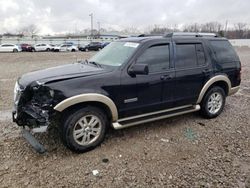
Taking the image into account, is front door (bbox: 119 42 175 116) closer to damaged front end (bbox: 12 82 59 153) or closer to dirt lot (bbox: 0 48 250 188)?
dirt lot (bbox: 0 48 250 188)

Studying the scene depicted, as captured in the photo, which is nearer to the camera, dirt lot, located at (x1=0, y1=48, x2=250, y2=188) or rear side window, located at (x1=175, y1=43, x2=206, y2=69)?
dirt lot, located at (x1=0, y1=48, x2=250, y2=188)

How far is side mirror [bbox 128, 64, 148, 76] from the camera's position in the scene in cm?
366

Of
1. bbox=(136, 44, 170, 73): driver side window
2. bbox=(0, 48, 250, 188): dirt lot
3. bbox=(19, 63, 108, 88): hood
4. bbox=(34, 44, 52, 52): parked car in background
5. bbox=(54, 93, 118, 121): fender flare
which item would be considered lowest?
bbox=(0, 48, 250, 188): dirt lot

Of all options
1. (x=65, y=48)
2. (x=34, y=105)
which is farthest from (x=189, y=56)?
(x=65, y=48)

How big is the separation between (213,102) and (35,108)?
3.66 metres

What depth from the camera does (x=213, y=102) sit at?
5.09 metres

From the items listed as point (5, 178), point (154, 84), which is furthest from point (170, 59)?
point (5, 178)

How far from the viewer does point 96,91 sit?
11.5ft

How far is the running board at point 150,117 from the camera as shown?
12.8ft

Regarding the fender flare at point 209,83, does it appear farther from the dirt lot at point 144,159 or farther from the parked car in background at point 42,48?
the parked car in background at point 42,48

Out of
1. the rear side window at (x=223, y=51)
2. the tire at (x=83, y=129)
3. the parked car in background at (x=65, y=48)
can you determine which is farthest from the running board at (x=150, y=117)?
the parked car in background at (x=65, y=48)

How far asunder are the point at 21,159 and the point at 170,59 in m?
3.00

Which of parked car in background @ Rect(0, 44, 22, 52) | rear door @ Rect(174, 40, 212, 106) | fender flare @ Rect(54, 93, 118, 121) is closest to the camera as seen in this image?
fender flare @ Rect(54, 93, 118, 121)

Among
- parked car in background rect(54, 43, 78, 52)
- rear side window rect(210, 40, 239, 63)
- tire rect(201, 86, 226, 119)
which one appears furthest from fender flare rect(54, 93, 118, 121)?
parked car in background rect(54, 43, 78, 52)
